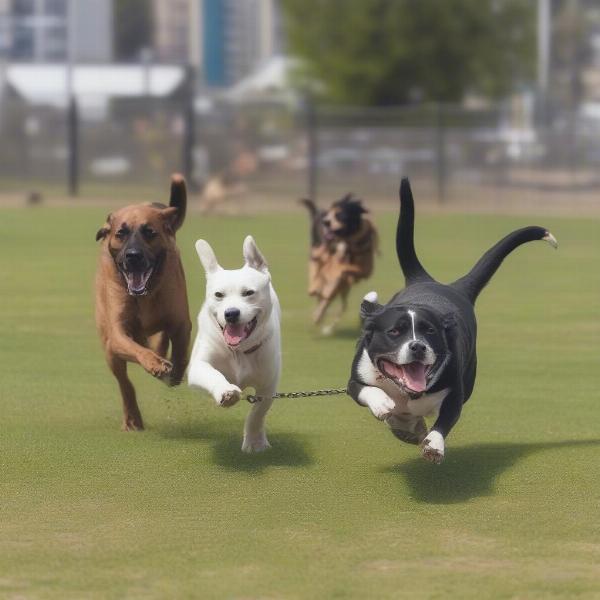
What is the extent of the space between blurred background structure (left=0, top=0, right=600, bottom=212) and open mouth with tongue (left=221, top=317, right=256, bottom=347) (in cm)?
2253

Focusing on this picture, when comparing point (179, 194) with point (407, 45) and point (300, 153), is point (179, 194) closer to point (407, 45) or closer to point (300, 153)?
point (300, 153)

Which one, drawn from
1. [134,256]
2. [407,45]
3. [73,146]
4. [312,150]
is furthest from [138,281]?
[407,45]

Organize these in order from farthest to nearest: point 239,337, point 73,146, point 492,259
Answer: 1. point 73,146
2. point 492,259
3. point 239,337

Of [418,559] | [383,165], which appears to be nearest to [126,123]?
[383,165]

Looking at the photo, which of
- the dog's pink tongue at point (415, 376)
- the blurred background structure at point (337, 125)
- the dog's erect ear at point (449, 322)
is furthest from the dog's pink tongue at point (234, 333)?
the blurred background structure at point (337, 125)

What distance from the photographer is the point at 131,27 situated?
134 m

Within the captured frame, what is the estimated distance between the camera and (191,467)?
7445 millimetres

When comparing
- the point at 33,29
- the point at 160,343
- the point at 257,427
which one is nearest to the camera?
the point at 257,427

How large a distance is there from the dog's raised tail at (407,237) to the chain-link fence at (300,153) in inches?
967

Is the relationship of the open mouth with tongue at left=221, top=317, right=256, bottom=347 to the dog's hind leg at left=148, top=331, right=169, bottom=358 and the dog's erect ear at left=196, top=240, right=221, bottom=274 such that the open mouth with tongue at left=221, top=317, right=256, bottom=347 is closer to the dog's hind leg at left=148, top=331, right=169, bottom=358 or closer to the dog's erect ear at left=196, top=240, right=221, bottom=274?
the dog's erect ear at left=196, top=240, right=221, bottom=274

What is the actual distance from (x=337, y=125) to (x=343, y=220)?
23.9m

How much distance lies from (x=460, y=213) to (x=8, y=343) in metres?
20.3

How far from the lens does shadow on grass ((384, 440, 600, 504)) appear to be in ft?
22.7

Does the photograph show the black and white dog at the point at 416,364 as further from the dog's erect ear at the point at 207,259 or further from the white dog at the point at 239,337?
the dog's erect ear at the point at 207,259
